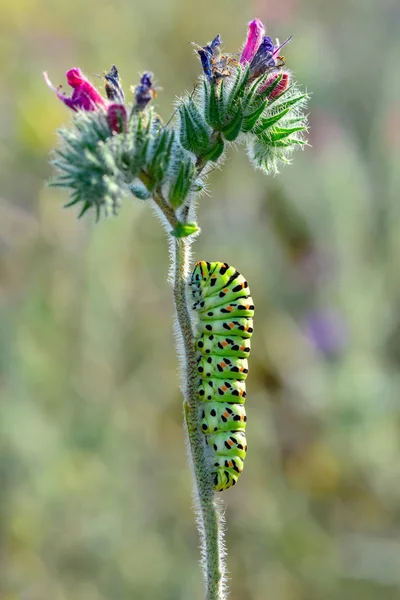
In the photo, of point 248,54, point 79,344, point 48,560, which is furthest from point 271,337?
point 248,54

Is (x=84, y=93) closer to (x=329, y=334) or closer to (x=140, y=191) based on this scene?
(x=140, y=191)

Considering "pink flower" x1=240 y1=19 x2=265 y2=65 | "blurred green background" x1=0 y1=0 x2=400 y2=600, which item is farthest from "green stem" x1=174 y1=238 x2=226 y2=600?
"blurred green background" x1=0 y1=0 x2=400 y2=600

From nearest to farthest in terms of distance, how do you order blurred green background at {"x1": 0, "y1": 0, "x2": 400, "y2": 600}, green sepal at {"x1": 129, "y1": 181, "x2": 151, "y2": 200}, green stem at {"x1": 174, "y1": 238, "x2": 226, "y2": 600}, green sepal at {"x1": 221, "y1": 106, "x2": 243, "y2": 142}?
green stem at {"x1": 174, "y1": 238, "x2": 226, "y2": 600}
green sepal at {"x1": 129, "y1": 181, "x2": 151, "y2": 200}
green sepal at {"x1": 221, "y1": 106, "x2": 243, "y2": 142}
blurred green background at {"x1": 0, "y1": 0, "x2": 400, "y2": 600}

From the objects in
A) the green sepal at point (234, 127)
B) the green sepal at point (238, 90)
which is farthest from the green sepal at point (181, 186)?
the green sepal at point (238, 90)

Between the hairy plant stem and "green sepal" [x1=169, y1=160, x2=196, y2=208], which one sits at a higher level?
"green sepal" [x1=169, y1=160, x2=196, y2=208]

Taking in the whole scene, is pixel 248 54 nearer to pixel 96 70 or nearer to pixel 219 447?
pixel 219 447

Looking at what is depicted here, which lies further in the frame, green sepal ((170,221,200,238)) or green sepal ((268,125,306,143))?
green sepal ((268,125,306,143))

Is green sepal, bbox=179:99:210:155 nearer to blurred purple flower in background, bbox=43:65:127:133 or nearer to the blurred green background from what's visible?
blurred purple flower in background, bbox=43:65:127:133
